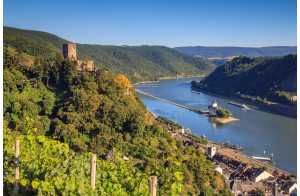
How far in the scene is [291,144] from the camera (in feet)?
50.7

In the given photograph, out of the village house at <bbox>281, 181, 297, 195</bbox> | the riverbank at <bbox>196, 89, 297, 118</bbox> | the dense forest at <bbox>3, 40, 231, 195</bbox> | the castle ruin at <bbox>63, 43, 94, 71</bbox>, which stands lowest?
the village house at <bbox>281, 181, 297, 195</bbox>

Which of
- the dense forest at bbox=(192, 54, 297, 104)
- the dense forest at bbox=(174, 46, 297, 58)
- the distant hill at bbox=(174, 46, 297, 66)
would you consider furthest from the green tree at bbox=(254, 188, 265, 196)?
the dense forest at bbox=(174, 46, 297, 58)

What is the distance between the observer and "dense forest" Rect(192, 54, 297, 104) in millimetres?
31547

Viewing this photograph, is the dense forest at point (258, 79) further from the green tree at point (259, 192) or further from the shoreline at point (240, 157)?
the green tree at point (259, 192)

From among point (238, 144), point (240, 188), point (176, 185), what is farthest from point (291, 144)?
point (176, 185)

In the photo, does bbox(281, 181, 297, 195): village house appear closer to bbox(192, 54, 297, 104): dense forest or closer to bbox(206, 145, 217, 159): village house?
bbox(206, 145, 217, 159): village house

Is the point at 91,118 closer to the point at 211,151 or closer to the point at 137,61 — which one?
the point at 211,151

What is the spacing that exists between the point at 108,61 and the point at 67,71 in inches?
2005

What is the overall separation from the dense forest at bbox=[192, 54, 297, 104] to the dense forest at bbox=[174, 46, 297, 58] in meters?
104

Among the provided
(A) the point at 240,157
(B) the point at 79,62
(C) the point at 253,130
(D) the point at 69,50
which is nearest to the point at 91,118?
(B) the point at 79,62

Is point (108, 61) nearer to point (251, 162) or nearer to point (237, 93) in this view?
point (237, 93)

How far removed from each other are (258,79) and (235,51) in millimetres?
128057

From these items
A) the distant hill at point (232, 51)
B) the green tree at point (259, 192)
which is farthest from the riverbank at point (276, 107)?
the distant hill at point (232, 51)

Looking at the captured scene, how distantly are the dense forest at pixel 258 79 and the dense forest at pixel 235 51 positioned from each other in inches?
4089
